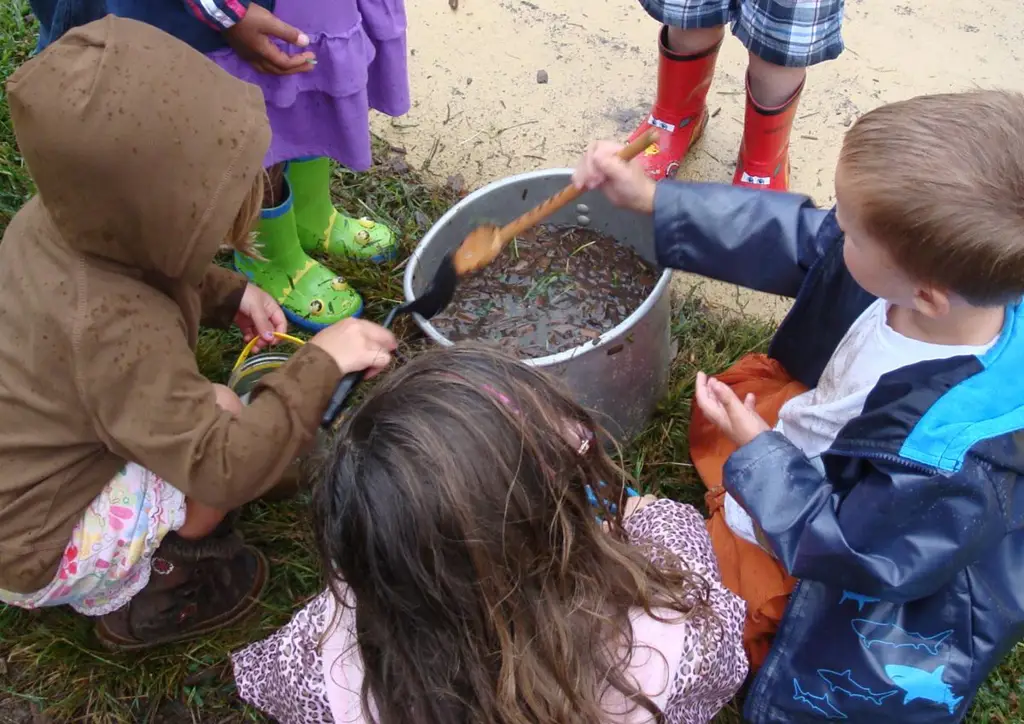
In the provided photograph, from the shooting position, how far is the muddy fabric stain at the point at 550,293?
1953 millimetres

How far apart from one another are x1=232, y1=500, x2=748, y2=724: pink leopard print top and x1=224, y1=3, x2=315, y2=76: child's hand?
971 mm

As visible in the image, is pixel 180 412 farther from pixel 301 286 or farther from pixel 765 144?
pixel 765 144

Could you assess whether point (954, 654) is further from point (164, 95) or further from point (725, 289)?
point (164, 95)

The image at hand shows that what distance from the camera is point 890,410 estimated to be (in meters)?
1.32

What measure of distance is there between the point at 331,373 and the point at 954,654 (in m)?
1.12

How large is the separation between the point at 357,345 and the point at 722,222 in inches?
27.8

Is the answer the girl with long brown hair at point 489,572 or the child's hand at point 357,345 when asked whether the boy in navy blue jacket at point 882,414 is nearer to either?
the girl with long brown hair at point 489,572

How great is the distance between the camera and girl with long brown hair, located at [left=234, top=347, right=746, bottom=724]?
3.26ft

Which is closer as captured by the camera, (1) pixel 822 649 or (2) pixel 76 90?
(2) pixel 76 90

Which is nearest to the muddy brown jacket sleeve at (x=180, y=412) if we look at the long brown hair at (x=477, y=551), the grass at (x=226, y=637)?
the long brown hair at (x=477, y=551)

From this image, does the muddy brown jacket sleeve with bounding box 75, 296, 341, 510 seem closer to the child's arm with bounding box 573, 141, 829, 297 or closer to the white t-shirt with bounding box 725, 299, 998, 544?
the child's arm with bounding box 573, 141, 829, 297

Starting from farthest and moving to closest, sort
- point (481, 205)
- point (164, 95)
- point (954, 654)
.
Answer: point (481, 205)
point (954, 654)
point (164, 95)

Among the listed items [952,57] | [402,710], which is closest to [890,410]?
[402,710]

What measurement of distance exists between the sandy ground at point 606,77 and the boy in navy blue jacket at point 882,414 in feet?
3.04
